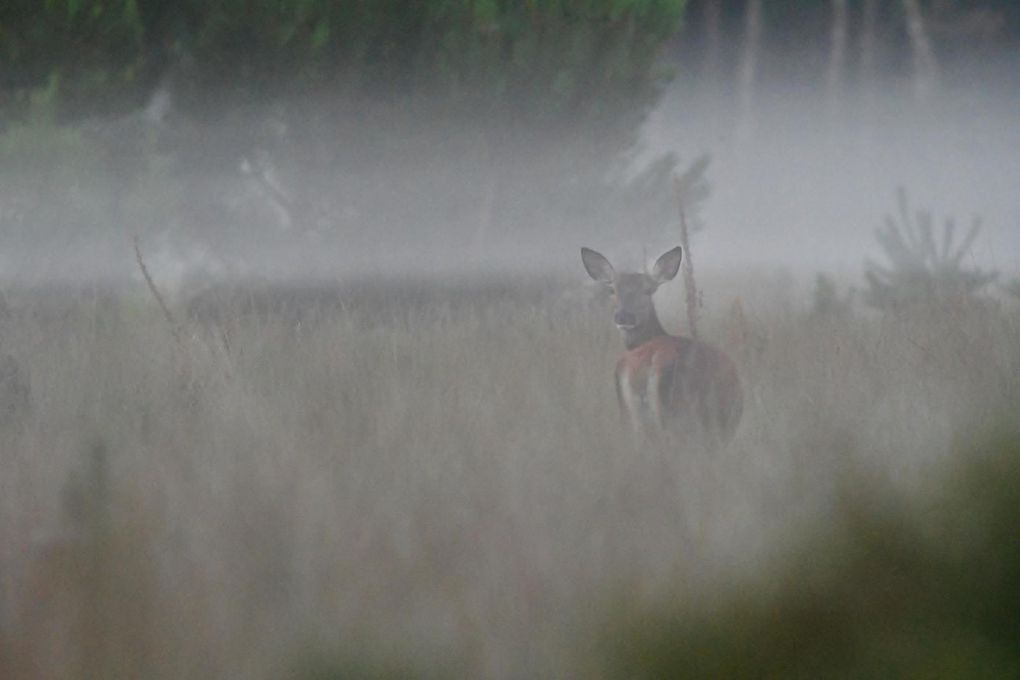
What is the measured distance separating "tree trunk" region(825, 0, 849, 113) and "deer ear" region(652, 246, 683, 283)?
227 centimetres

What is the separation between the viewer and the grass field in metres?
1.25

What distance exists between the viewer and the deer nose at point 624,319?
3303 mm

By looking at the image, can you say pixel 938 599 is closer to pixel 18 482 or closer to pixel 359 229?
pixel 18 482

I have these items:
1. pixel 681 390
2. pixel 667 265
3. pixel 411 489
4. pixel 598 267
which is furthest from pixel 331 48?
pixel 411 489

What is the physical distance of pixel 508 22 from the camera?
5492mm

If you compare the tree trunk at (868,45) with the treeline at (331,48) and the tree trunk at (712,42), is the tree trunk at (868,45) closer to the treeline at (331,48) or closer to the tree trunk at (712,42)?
the tree trunk at (712,42)

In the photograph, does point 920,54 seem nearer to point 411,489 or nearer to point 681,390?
point 681,390

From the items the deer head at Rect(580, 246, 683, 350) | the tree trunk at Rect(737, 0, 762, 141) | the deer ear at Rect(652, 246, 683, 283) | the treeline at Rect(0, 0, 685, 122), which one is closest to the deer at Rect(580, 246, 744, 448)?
the deer head at Rect(580, 246, 683, 350)

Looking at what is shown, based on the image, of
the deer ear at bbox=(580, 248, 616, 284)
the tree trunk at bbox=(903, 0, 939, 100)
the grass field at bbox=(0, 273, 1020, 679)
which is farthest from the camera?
the tree trunk at bbox=(903, 0, 939, 100)

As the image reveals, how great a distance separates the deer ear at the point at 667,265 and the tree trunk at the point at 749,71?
5.41 feet

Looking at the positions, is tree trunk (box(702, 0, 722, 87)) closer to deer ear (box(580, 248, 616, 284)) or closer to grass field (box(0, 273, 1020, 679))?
grass field (box(0, 273, 1020, 679))

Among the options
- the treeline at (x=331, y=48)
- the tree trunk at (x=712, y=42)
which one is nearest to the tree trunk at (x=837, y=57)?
the tree trunk at (x=712, y=42)

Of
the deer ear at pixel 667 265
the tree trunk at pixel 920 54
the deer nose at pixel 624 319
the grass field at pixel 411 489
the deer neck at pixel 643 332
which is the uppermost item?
the tree trunk at pixel 920 54

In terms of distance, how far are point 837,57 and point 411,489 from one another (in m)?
4.08
